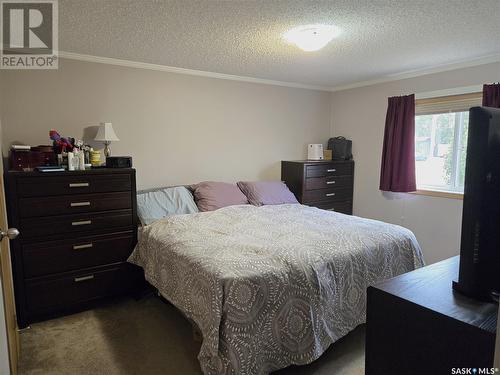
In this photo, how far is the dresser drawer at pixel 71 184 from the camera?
7.64 ft

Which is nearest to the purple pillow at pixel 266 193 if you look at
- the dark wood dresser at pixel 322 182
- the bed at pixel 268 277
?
the dark wood dresser at pixel 322 182

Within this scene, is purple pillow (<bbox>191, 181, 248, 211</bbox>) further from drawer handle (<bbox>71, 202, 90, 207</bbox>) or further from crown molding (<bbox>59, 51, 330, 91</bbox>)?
crown molding (<bbox>59, 51, 330, 91</bbox>)

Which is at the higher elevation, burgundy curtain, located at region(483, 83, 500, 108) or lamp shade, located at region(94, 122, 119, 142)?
burgundy curtain, located at region(483, 83, 500, 108)

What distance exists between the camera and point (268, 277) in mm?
1728

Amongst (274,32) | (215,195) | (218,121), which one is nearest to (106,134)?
(215,195)

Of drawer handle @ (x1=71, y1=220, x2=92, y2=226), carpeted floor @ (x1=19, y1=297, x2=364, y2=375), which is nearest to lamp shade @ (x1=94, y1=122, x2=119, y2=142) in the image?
drawer handle @ (x1=71, y1=220, x2=92, y2=226)

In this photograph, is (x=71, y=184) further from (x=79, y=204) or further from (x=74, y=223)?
(x=74, y=223)

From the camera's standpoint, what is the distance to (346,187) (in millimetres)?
4344

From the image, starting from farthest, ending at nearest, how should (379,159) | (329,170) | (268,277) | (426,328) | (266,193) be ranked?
(329,170)
(379,159)
(266,193)
(268,277)
(426,328)

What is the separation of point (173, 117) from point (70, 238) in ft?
5.25

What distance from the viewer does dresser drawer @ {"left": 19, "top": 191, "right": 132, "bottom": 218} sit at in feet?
7.72

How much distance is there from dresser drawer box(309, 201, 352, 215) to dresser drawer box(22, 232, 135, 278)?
2329 millimetres

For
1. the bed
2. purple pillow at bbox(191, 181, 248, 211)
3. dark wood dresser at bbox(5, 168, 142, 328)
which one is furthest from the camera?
purple pillow at bbox(191, 181, 248, 211)

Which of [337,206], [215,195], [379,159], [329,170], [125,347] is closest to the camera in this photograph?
[125,347]
